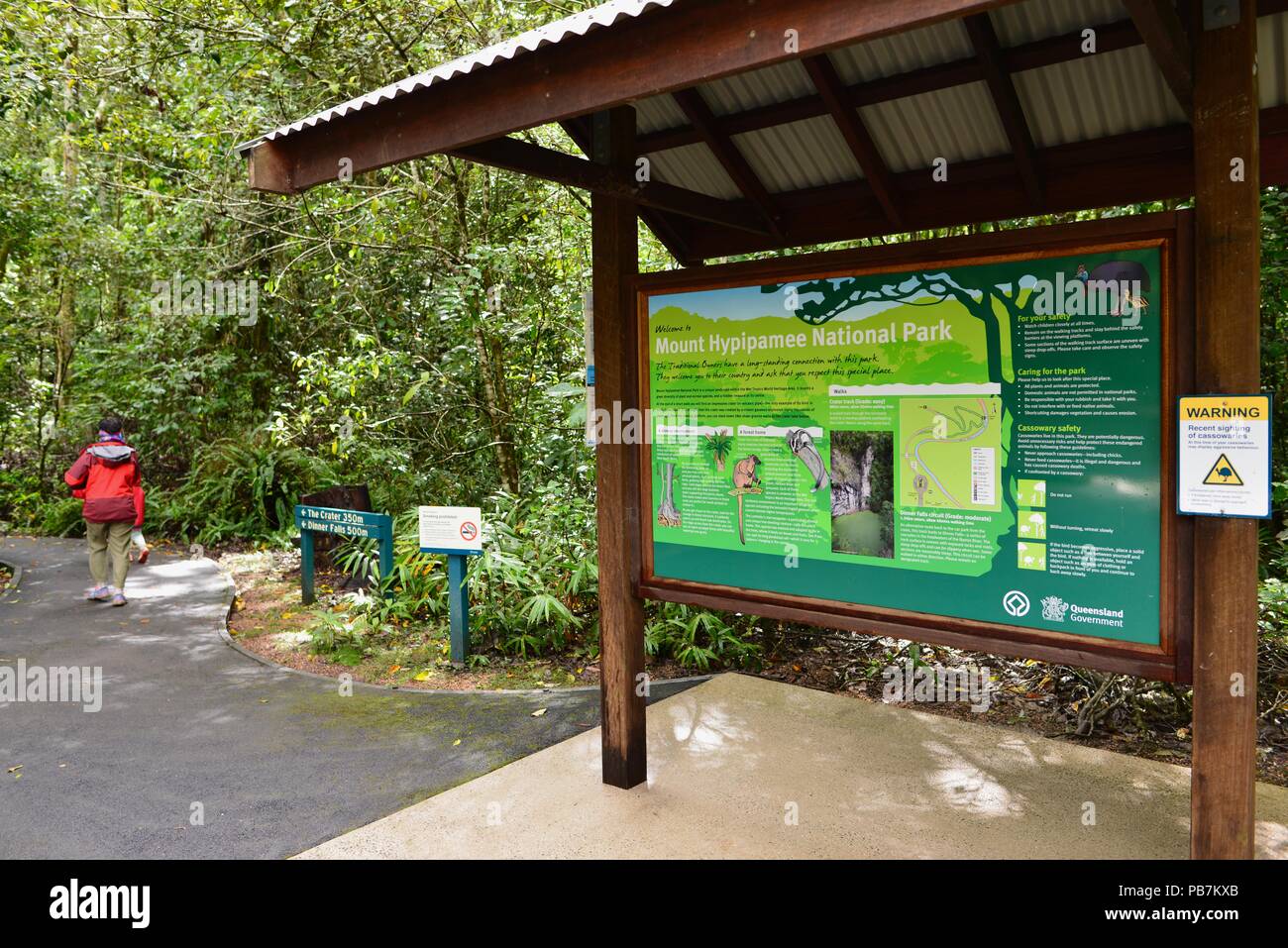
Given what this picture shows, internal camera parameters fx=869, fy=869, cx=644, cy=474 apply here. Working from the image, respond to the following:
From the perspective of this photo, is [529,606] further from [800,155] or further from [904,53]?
[904,53]

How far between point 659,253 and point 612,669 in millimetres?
5692

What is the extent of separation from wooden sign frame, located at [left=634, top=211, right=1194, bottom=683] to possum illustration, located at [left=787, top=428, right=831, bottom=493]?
53cm

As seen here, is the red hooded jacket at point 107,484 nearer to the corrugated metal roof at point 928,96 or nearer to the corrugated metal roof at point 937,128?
the corrugated metal roof at point 928,96

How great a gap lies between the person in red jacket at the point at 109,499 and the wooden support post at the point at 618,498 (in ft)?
21.6

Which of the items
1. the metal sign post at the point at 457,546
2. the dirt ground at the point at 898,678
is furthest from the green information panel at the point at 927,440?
the metal sign post at the point at 457,546

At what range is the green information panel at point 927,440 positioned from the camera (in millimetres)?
3039

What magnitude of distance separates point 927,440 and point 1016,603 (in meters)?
0.71

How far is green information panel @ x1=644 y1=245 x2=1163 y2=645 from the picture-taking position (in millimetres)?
3039

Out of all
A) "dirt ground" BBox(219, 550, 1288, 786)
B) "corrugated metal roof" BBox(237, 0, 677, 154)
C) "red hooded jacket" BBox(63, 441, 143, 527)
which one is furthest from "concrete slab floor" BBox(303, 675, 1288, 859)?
"red hooded jacket" BBox(63, 441, 143, 527)

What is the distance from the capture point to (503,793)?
4324 millimetres

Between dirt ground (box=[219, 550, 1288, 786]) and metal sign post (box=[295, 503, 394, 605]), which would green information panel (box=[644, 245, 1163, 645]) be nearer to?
dirt ground (box=[219, 550, 1288, 786])
